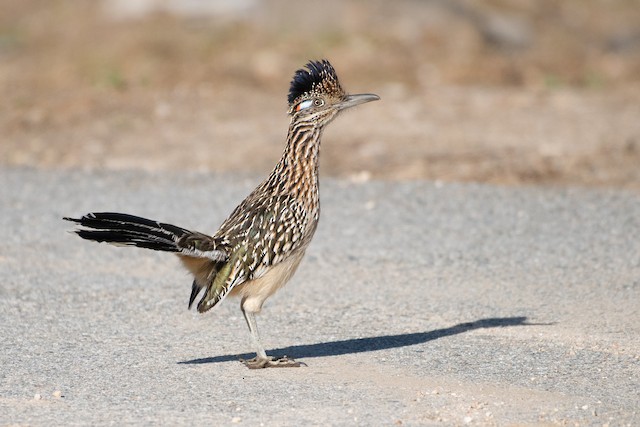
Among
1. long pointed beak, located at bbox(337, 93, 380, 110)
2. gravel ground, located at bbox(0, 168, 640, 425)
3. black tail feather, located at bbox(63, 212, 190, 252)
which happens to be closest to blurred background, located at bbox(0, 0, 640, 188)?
gravel ground, located at bbox(0, 168, 640, 425)

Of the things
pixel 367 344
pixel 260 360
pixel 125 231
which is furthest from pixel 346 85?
pixel 125 231

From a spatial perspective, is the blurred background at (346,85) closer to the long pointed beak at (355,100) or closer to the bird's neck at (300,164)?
the long pointed beak at (355,100)

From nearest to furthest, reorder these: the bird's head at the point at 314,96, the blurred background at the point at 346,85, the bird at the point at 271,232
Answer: the bird at the point at 271,232, the bird's head at the point at 314,96, the blurred background at the point at 346,85

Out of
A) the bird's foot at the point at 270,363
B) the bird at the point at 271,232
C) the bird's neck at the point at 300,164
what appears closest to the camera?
the bird at the point at 271,232

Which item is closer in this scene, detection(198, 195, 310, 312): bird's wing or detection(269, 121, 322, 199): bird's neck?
detection(198, 195, 310, 312): bird's wing

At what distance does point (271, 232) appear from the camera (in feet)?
25.0

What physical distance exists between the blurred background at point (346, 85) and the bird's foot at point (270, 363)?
23.9 ft

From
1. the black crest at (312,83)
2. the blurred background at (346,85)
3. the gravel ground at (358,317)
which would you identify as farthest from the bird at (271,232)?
the blurred background at (346,85)

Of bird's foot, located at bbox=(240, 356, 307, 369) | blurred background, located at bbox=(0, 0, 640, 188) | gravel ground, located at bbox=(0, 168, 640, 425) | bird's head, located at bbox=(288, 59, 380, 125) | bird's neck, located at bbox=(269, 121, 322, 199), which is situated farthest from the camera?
blurred background, located at bbox=(0, 0, 640, 188)

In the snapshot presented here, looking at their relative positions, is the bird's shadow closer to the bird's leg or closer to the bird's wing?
the bird's leg

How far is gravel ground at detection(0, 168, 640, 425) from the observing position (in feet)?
22.5

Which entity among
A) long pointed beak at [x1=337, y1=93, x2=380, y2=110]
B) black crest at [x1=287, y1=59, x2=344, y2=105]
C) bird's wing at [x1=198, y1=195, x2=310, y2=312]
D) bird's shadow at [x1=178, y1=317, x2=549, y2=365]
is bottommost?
bird's shadow at [x1=178, y1=317, x2=549, y2=365]

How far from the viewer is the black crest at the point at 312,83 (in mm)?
8016

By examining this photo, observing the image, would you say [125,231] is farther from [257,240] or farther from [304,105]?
[304,105]
